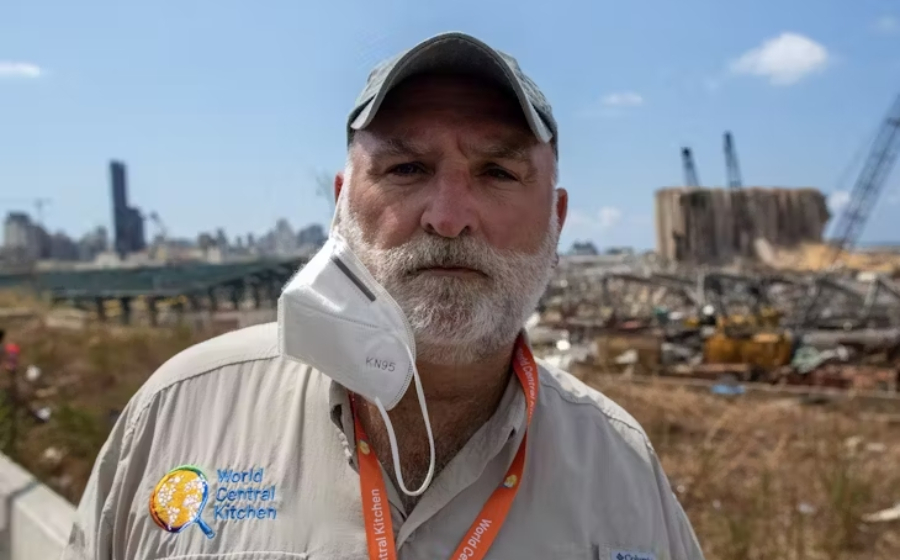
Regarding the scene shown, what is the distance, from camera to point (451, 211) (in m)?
1.92

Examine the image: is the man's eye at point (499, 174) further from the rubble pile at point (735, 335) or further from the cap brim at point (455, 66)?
the rubble pile at point (735, 335)

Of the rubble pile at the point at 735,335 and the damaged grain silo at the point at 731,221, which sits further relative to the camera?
the damaged grain silo at the point at 731,221

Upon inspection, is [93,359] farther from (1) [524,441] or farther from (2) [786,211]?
(2) [786,211]

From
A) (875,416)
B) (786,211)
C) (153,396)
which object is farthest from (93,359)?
(786,211)

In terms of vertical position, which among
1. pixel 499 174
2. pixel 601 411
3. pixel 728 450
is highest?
pixel 499 174

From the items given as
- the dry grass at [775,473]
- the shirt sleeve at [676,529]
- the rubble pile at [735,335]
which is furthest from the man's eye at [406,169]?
the rubble pile at [735,335]

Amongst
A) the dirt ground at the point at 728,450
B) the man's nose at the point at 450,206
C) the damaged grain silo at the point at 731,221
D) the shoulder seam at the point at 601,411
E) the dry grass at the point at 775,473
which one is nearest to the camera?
the man's nose at the point at 450,206

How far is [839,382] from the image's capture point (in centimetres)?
1556

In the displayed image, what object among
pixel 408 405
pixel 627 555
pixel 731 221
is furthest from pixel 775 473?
pixel 731 221

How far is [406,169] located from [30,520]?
4.21 m

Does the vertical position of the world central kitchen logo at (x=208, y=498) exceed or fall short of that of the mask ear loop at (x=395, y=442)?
it falls short

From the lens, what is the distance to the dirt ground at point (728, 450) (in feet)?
20.5

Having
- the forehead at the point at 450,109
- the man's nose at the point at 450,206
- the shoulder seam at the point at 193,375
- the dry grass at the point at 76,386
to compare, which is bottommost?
the dry grass at the point at 76,386

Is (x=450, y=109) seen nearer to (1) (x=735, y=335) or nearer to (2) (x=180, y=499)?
(2) (x=180, y=499)
